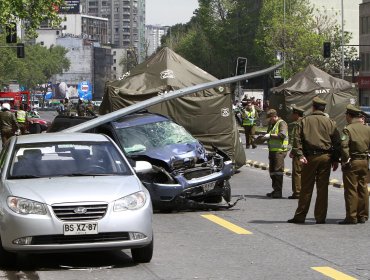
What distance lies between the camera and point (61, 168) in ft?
39.2

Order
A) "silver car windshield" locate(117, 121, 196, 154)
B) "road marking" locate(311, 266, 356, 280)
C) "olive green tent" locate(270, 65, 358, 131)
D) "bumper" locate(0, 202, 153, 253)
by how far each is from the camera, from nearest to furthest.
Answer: "road marking" locate(311, 266, 356, 280) → "bumper" locate(0, 202, 153, 253) → "silver car windshield" locate(117, 121, 196, 154) → "olive green tent" locate(270, 65, 358, 131)

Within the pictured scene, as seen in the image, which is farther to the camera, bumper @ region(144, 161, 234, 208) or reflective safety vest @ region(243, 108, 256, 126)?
reflective safety vest @ region(243, 108, 256, 126)

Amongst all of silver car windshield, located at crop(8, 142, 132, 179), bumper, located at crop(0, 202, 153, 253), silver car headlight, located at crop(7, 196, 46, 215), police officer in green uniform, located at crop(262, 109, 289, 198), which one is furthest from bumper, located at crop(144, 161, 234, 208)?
silver car headlight, located at crop(7, 196, 46, 215)

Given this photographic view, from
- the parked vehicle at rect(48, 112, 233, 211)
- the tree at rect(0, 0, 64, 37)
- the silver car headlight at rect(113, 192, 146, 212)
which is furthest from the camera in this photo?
the tree at rect(0, 0, 64, 37)

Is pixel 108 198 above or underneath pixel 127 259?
above

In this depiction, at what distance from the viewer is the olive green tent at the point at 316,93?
41844 mm

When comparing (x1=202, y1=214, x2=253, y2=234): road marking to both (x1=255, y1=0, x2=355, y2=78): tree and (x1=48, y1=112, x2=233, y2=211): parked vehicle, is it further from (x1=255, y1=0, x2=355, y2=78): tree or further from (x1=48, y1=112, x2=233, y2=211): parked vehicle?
(x1=255, y1=0, x2=355, y2=78): tree

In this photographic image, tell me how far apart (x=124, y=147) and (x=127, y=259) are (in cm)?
610

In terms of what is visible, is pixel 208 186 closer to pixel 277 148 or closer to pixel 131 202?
pixel 277 148

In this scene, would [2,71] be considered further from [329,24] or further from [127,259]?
[127,259]

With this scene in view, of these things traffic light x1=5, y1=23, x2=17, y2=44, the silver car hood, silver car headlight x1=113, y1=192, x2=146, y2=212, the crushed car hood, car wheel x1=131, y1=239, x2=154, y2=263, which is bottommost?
car wheel x1=131, y1=239, x2=154, y2=263

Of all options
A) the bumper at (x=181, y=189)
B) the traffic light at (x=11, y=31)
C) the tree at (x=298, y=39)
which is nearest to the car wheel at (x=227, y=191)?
the bumper at (x=181, y=189)

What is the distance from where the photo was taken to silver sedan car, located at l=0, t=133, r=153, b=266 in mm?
10703

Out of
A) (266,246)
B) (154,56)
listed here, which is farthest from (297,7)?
(266,246)
